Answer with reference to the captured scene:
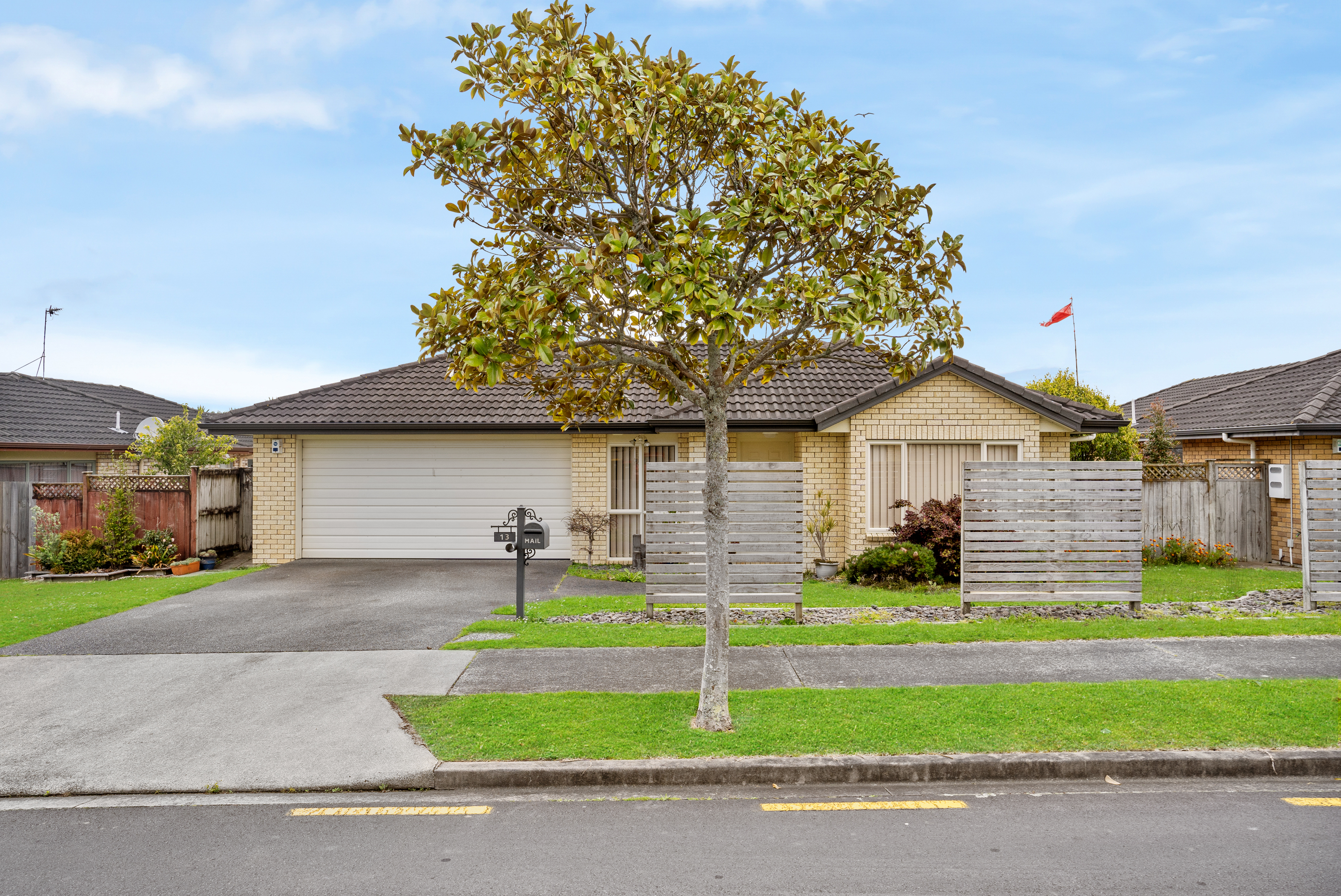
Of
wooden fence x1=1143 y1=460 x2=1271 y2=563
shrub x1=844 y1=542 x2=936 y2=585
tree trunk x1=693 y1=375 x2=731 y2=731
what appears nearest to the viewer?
tree trunk x1=693 y1=375 x2=731 y2=731

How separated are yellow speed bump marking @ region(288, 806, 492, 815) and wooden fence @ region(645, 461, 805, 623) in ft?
16.2

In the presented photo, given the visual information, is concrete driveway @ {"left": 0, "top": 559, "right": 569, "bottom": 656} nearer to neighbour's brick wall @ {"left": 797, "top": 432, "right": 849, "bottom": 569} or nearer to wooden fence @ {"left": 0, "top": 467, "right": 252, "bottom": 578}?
wooden fence @ {"left": 0, "top": 467, "right": 252, "bottom": 578}

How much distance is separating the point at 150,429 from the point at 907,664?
19.0 m

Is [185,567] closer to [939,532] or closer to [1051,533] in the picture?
[939,532]

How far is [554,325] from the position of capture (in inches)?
207

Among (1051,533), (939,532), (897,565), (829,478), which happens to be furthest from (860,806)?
(829,478)

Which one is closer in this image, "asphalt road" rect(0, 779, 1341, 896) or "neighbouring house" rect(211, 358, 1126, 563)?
"asphalt road" rect(0, 779, 1341, 896)

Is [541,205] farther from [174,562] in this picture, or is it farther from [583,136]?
[174,562]

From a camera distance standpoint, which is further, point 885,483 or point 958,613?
point 885,483

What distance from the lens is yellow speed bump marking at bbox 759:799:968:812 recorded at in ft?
15.5

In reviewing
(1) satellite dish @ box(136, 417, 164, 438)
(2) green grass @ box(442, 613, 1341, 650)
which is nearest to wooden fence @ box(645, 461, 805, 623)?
(2) green grass @ box(442, 613, 1341, 650)

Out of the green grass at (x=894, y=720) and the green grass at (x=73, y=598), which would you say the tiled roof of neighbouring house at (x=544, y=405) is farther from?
the green grass at (x=894, y=720)

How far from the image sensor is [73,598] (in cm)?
1139

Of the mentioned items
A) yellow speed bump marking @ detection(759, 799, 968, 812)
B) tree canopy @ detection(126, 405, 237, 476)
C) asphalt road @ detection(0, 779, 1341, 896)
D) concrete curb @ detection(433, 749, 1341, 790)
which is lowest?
asphalt road @ detection(0, 779, 1341, 896)
